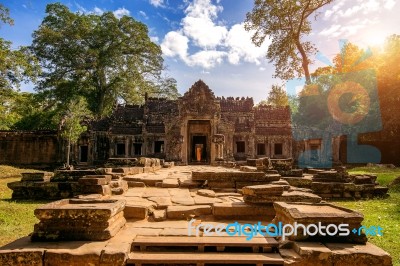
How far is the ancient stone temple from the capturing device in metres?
21.5

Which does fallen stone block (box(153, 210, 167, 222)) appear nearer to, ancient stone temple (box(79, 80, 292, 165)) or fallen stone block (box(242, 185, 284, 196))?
fallen stone block (box(242, 185, 284, 196))

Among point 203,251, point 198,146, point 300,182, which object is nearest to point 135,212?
point 203,251

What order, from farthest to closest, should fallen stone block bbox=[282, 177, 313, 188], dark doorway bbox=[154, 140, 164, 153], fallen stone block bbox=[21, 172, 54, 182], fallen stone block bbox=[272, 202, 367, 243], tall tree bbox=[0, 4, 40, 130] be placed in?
dark doorway bbox=[154, 140, 164, 153]
tall tree bbox=[0, 4, 40, 130]
fallen stone block bbox=[282, 177, 313, 188]
fallen stone block bbox=[21, 172, 54, 182]
fallen stone block bbox=[272, 202, 367, 243]

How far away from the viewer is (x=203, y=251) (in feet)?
10.5

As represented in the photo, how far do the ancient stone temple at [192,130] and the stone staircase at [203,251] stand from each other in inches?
698

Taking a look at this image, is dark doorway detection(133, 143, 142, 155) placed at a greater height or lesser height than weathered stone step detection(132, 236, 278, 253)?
greater

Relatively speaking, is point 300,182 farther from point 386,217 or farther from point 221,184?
point 221,184

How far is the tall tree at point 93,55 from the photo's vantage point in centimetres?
3097

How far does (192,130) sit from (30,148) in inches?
621

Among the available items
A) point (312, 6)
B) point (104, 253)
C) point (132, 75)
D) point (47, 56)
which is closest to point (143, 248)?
point (104, 253)

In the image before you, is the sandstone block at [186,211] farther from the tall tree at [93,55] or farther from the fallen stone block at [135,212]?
the tall tree at [93,55]

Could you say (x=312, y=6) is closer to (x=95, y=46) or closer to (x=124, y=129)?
(x=124, y=129)

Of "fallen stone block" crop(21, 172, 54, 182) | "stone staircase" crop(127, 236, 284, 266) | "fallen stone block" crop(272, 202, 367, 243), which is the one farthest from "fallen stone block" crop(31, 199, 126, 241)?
"fallen stone block" crop(21, 172, 54, 182)

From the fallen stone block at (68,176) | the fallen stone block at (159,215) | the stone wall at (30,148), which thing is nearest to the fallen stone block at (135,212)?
the fallen stone block at (159,215)
